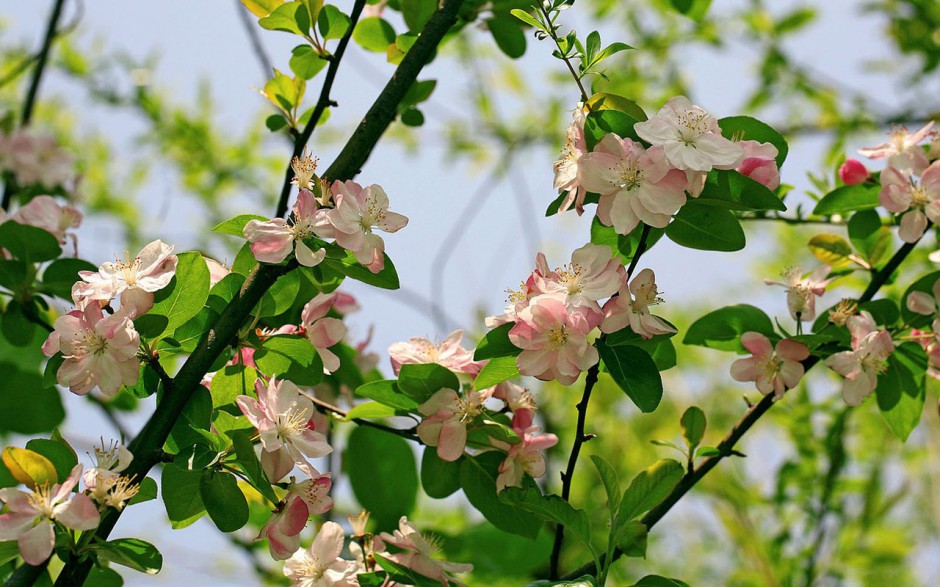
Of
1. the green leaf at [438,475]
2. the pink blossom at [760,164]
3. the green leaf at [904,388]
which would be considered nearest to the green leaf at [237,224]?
the green leaf at [438,475]

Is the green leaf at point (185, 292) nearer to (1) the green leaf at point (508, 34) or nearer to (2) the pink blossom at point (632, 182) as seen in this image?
(2) the pink blossom at point (632, 182)

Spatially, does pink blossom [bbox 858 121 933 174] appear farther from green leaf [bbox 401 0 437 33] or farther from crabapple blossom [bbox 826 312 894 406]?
green leaf [bbox 401 0 437 33]

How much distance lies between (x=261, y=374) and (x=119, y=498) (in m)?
0.18

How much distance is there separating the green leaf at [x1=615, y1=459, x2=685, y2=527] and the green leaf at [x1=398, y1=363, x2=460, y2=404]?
163 mm

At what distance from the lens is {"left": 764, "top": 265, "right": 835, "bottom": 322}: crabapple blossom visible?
2.63ft

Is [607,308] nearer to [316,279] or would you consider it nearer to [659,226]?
[659,226]

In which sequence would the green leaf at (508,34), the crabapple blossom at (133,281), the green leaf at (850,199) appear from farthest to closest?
the green leaf at (508,34), the green leaf at (850,199), the crabapple blossom at (133,281)

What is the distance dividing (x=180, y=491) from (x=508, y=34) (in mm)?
612

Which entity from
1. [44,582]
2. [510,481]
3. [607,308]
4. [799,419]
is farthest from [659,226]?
[799,419]

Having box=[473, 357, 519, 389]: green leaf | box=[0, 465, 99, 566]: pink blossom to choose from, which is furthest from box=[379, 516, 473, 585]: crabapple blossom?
box=[0, 465, 99, 566]: pink blossom

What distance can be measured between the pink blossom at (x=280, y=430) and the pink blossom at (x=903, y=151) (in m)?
0.58

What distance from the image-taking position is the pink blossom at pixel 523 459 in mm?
728

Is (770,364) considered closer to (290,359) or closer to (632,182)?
(632,182)

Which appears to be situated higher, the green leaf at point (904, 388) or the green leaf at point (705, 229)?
the green leaf at point (904, 388)
